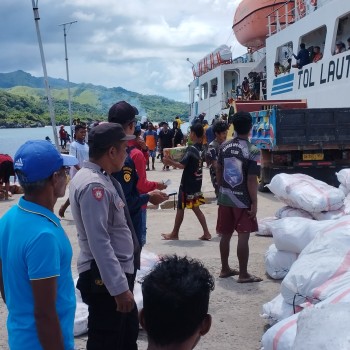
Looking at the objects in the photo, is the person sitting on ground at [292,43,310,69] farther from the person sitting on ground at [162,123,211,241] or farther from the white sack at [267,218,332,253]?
the white sack at [267,218,332,253]

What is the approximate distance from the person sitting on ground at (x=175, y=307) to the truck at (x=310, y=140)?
8.17 meters

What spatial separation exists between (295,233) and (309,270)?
53.9 inches

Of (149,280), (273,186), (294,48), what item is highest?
(294,48)

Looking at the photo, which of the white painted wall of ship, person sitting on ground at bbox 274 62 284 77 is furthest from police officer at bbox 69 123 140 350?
person sitting on ground at bbox 274 62 284 77

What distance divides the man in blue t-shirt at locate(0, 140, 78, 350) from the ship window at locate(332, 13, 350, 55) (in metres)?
11.8

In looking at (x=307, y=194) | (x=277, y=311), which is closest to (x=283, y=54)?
(x=307, y=194)

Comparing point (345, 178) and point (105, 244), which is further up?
point (105, 244)

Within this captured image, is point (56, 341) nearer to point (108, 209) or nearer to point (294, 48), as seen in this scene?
point (108, 209)

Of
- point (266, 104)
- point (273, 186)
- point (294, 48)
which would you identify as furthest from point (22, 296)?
point (294, 48)

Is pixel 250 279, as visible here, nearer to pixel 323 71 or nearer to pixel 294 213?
pixel 294 213

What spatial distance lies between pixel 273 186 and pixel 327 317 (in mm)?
4979

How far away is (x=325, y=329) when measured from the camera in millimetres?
1750

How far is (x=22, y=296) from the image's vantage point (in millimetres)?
1920

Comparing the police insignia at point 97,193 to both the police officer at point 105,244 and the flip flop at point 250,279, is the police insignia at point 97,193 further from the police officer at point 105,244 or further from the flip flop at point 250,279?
the flip flop at point 250,279
